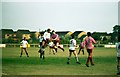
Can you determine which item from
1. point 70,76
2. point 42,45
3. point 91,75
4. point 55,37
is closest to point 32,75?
point 70,76

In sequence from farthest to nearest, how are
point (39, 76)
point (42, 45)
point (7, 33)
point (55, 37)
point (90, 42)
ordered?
point (7, 33)
point (55, 37)
point (42, 45)
point (90, 42)
point (39, 76)

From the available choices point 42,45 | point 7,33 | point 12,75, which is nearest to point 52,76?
point 12,75

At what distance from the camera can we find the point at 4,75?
13430 millimetres

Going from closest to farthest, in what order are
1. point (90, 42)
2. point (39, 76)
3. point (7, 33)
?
point (39, 76), point (90, 42), point (7, 33)

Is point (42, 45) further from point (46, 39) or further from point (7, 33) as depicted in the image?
point (7, 33)

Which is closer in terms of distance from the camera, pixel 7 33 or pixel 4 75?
pixel 4 75

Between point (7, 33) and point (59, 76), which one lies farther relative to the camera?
point (7, 33)

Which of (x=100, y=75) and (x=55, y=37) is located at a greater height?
(x=55, y=37)

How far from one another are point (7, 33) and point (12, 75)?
128 metres

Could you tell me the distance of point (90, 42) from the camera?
1867 cm

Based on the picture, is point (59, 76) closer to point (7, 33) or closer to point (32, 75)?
point (32, 75)

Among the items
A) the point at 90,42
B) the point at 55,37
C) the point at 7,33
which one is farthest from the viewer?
the point at 7,33

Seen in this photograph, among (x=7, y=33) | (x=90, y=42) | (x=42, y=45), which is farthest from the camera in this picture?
(x=7, y=33)

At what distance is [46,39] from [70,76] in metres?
11.3
